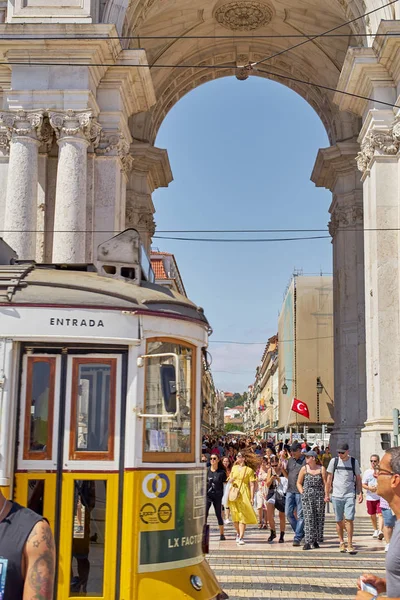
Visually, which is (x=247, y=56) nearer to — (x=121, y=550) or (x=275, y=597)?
(x=275, y=597)

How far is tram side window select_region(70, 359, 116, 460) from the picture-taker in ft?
23.7

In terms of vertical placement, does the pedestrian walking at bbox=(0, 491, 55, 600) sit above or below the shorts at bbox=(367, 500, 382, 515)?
above

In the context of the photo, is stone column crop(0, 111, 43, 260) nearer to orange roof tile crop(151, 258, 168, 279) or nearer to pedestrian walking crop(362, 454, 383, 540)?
pedestrian walking crop(362, 454, 383, 540)

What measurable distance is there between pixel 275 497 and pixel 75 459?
9.51 meters

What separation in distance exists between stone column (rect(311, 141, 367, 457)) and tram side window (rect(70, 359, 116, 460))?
62.6 ft

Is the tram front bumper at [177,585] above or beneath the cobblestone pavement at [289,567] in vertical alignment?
above

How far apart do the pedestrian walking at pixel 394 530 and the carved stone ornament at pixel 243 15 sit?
25.8 m

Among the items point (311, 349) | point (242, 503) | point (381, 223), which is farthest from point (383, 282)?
point (311, 349)

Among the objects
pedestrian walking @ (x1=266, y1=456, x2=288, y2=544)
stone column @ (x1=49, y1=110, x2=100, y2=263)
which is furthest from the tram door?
stone column @ (x1=49, y1=110, x2=100, y2=263)

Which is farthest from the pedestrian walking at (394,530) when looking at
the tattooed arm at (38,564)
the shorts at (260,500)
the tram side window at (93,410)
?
the shorts at (260,500)

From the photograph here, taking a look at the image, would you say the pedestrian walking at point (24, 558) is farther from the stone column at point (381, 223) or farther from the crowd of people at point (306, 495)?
the stone column at point (381, 223)

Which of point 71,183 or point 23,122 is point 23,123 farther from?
point 71,183

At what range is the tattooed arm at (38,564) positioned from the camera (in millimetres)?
3535

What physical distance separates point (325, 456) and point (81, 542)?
23.9 metres
